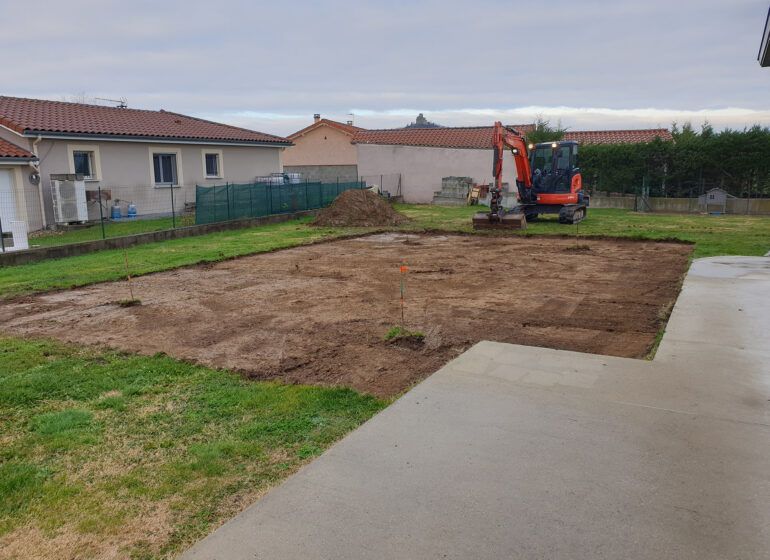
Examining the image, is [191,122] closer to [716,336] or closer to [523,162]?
[523,162]

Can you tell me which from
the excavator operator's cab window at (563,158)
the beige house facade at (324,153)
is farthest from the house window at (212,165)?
the excavator operator's cab window at (563,158)

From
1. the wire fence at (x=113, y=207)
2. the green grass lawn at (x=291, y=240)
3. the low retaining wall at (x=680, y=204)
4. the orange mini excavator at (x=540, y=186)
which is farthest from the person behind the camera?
the low retaining wall at (x=680, y=204)

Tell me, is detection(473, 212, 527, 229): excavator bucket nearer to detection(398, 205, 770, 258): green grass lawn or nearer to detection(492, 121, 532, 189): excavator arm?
detection(398, 205, 770, 258): green grass lawn

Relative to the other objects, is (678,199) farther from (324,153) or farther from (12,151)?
(12,151)

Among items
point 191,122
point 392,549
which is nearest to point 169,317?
point 392,549

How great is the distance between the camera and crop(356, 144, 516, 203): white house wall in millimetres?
35344

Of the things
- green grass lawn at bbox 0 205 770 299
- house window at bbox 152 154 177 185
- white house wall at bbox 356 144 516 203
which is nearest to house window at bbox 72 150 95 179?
house window at bbox 152 154 177 185

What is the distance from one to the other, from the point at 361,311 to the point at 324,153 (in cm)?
3540

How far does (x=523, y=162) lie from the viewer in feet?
75.4

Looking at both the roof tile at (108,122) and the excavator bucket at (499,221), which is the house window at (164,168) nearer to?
the roof tile at (108,122)

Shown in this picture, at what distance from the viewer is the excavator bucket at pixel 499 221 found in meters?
22.0

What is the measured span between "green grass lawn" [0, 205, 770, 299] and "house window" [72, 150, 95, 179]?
120 inches

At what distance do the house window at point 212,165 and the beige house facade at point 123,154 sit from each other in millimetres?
48

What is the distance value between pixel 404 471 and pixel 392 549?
2.95 ft
